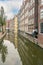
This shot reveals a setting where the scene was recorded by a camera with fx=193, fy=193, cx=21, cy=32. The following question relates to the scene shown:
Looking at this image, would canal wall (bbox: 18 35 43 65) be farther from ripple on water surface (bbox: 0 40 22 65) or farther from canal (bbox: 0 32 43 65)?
ripple on water surface (bbox: 0 40 22 65)

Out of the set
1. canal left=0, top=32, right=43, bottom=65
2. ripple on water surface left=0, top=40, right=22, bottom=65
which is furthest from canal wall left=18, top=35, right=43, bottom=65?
ripple on water surface left=0, top=40, right=22, bottom=65

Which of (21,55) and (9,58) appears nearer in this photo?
(9,58)

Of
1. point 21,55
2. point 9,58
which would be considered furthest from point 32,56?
point 9,58

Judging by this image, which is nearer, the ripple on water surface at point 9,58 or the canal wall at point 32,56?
the ripple on water surface at point 9,58

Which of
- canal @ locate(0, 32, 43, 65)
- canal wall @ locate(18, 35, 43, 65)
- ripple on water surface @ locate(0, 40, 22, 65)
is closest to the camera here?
ripple on water surface @ locate(0, 40, 22, 65)

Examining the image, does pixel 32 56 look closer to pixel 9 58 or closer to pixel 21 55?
pixel 21 55

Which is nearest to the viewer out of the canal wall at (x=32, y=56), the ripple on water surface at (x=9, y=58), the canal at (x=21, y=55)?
the ripple on water surface at (x=9, y=58)

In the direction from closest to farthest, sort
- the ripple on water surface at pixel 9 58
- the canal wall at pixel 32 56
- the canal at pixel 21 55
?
the ripple on water surface at pixel 9 58 → the canal at pixel 21 55 → the canal wall at pixel 32 56

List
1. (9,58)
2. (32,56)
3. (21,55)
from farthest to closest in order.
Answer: (21,55) < (32,56) < (9,58)

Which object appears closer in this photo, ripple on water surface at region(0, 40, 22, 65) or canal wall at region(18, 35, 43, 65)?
ripple on water surface at region(0, 40, 22, 65)

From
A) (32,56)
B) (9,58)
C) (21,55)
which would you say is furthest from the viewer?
(21,55)

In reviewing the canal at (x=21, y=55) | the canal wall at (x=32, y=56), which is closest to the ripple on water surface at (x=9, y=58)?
the canal at (x=21, y=55)

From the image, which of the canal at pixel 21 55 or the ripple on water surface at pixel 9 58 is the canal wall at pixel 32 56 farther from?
the ripple on water surface at pixel 9 58

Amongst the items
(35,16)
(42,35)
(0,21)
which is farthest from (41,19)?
(0,21)
